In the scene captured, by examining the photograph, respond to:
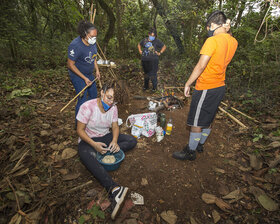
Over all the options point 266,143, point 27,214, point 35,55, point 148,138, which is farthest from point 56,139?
point 35,55

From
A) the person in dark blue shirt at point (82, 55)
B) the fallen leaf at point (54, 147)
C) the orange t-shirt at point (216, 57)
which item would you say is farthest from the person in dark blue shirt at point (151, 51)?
the fallen leaf at point (54, 147)

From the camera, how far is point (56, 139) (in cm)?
332

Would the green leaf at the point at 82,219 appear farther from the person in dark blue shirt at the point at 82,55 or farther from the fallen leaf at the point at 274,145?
the fallen leaf at the point at 274,145

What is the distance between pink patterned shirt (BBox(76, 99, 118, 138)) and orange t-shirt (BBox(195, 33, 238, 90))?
156 centimetres

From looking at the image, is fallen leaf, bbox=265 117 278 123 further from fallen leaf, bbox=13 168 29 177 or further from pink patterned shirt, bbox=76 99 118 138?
fallen leaf, bbox=13 168 29 177

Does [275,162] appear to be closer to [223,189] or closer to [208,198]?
[223,189]

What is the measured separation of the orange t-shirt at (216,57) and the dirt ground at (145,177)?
5.28 feet

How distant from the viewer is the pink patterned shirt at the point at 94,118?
2482mm

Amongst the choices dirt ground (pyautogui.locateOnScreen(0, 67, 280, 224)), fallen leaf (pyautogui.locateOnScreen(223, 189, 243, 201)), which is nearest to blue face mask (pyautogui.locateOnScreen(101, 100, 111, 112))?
dirt ground (pyautogui.locateOnScreen(0, 67, 280, 224))

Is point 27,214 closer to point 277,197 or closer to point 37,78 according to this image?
point 277,197

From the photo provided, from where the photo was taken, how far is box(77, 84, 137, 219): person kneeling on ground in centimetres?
224

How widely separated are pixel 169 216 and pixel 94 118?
6.02ft

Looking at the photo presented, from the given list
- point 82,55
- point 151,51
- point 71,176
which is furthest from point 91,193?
point 151,51

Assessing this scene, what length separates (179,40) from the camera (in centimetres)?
889
